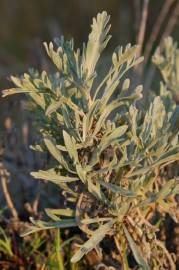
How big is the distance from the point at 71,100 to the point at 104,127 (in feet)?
0.29

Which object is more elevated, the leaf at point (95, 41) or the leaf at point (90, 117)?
the leaf at point (95, 41)

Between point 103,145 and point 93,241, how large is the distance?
0.17 metres

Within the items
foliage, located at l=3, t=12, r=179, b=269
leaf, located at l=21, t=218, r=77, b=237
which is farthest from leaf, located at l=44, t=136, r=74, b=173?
leaf, located at l=21, t=218, r=77, b=237

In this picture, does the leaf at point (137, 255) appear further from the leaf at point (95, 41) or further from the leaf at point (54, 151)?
the leaf at point (95, 41)

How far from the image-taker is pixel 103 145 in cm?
104

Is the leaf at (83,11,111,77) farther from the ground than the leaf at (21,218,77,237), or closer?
farther from the ground

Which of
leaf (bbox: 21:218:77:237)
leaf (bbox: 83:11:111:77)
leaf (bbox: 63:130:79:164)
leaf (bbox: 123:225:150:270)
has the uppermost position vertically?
leaf (bbox: 83:11:111:77)

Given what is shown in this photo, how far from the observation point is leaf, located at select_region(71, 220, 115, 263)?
1.01 metres

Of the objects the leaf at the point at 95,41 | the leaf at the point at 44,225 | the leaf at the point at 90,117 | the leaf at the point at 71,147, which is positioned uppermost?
the leaf at the point at 95,41

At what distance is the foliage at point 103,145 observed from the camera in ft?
3.40

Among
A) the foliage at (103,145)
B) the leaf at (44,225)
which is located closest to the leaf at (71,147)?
the foliage at (103,145)

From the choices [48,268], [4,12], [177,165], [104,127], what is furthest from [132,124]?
[4,12]

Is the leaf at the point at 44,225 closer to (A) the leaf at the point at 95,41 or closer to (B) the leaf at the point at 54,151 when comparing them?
(B) the leaf at the point at 54,151

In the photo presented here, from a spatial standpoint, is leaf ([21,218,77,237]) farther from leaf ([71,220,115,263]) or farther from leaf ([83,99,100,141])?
leaf ([83,99,100,141])
